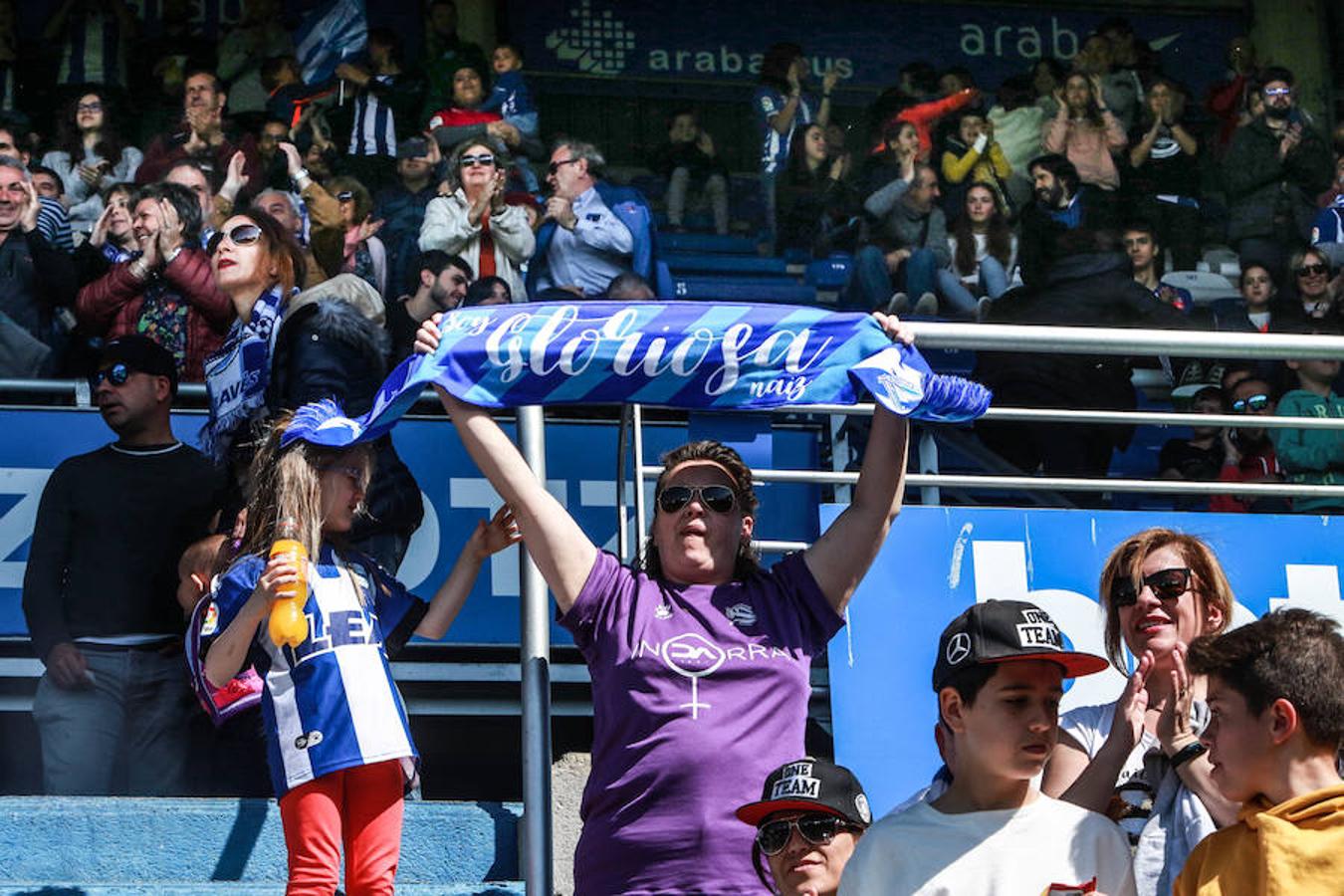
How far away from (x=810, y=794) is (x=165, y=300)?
4724 mm

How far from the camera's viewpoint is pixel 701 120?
9.16 meters

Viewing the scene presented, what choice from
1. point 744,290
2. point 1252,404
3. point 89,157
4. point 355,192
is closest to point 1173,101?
point 744,290

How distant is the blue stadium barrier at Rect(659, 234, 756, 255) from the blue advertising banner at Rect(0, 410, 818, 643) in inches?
91.1

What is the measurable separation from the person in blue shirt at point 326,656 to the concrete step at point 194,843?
55 cm

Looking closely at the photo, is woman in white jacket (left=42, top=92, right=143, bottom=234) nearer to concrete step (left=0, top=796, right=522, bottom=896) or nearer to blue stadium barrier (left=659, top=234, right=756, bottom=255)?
blue stadium barrier (left=659, top=234, right=756, bottom=255)

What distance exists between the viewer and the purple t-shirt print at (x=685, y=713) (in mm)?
3270

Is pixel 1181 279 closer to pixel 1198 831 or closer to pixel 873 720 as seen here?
pixel 873 720

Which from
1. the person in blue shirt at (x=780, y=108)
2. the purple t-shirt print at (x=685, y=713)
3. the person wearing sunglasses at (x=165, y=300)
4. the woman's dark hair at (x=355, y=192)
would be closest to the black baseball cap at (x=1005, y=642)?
the purple t-shirt print at (x=685, y=713)

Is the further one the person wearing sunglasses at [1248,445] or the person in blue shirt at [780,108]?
the person in blue shirt at [780,108]

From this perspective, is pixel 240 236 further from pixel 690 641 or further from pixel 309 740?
pixel 690 641

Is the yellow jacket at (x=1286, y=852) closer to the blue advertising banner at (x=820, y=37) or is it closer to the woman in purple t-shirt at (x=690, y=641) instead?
the woman in purple t-shirt at (x=690, y=641)

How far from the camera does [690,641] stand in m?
3.45


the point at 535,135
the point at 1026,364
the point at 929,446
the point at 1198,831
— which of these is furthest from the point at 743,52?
the point at 1198,831

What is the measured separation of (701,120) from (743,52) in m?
0.43
